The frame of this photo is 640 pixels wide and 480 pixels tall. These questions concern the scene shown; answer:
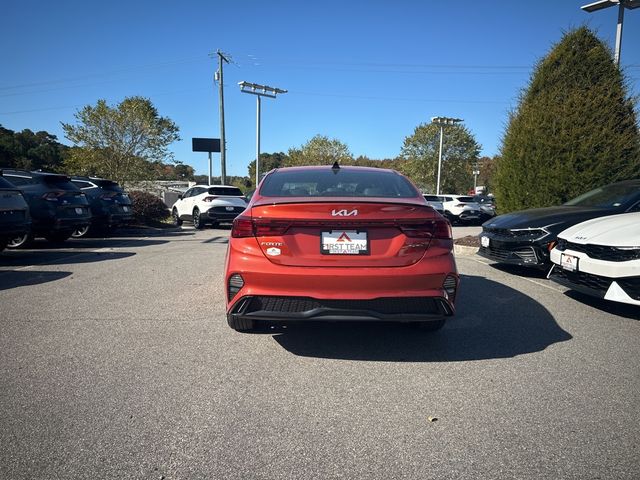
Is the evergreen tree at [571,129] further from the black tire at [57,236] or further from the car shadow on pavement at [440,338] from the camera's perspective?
the black tire at [57,236]

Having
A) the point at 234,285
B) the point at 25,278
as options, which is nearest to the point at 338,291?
the point at 234,285

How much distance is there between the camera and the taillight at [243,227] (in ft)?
10.6

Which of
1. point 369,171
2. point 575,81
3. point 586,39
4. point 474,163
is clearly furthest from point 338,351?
point 474,163

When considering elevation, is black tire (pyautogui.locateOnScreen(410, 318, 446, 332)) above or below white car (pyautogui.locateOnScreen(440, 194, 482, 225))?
below

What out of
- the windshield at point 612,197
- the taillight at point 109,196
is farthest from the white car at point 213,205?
the windshield at point 612,197

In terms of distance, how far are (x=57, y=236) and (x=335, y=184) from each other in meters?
8.93

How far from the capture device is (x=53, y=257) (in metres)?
8.22

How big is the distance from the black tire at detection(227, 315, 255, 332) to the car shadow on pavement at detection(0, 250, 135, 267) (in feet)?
18.0

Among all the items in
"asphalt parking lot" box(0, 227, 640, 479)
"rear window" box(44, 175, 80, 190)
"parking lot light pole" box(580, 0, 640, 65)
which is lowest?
"asphalt parking lot" box(0, 227, 640, 479)

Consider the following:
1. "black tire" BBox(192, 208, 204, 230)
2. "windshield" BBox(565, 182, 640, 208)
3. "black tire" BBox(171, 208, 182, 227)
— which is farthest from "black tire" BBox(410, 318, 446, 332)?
"black tire" BBox(171, 208, 182, 227)

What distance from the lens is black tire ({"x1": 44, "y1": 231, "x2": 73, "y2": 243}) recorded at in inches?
392

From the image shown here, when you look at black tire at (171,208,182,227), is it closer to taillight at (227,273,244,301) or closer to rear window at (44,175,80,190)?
rear window at (44,175,80,190)

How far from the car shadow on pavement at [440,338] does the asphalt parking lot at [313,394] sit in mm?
22

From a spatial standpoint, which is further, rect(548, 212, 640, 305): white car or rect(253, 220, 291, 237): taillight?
rect(548, 212, 640, 305): white car
